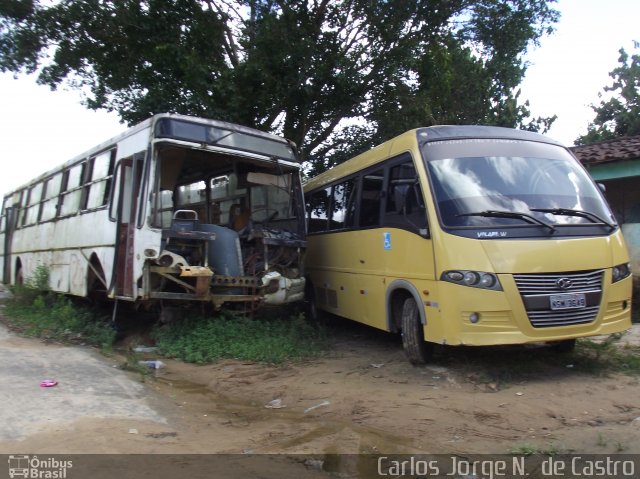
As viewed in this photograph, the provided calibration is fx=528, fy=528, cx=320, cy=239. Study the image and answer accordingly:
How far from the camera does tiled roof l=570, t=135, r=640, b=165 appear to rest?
415 inches

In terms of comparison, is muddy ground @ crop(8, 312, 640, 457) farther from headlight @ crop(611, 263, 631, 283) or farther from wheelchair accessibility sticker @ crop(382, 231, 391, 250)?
wheelchair accessibility sticker @ crop(382, 231, 391, 250)

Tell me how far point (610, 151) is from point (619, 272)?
6973 millimetres

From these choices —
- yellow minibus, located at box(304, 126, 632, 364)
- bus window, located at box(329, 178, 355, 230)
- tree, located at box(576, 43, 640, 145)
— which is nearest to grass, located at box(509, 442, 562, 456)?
yellow minibus, located at box(304, 126, 632, 364)

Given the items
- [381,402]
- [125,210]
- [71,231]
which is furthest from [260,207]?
Answer: [381,402]

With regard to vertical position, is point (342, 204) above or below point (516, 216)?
above

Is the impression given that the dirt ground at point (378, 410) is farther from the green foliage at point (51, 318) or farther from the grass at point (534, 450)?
the green foliage at point (51, 318)

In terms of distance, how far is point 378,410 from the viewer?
492cm

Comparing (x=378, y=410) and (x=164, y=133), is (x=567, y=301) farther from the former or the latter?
(x=164, y=133)

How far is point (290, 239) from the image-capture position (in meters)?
8.01

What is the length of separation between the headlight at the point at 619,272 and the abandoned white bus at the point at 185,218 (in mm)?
4190

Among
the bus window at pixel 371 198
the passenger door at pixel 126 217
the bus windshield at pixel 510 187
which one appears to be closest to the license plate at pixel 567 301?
the bus windshield at pixel 510 187

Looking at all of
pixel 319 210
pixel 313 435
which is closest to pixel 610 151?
pixel 319 210

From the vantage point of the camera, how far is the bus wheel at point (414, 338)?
5996 millimetres

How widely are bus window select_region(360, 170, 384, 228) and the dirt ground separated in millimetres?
1882
